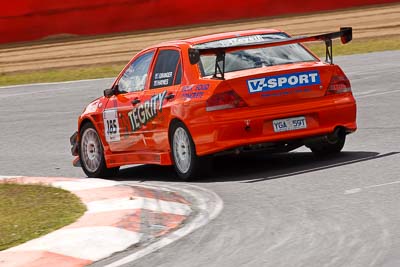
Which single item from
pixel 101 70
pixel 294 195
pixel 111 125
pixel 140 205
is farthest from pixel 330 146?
pixel 101 70

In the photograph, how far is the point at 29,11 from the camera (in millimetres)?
35031

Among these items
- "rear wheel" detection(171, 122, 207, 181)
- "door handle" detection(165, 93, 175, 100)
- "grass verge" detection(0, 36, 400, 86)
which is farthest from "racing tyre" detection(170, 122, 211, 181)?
"grass verge" detection(0, 36, 400, 86)

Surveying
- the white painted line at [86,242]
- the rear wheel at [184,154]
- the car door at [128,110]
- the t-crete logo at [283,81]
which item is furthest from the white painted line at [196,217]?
the car door at [128,110]

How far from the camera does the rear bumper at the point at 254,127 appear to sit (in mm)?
11023

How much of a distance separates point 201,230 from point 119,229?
1.97 ft

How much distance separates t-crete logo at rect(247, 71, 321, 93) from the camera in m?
11.1

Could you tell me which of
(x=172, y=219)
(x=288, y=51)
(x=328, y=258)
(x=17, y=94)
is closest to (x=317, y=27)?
(x=17, y=94)

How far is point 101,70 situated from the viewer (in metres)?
29.5

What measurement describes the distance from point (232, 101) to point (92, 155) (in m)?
2.72

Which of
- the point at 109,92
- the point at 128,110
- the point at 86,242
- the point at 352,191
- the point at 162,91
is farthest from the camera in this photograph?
the point at 109,92

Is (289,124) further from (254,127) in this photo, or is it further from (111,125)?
(111,125)

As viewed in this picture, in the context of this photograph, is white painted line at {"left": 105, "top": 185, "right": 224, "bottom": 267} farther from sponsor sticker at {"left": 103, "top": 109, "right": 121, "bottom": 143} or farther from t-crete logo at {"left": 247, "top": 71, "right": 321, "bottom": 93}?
sponsor sticker at {"left": 103, "top": 109, "right": 121, "bottom": 143}

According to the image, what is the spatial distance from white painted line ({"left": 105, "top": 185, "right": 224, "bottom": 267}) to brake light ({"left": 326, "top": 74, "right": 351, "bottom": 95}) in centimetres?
170

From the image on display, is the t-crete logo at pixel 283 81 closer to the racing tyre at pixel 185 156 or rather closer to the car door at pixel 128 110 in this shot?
the racing tyre at pixel 185 156
